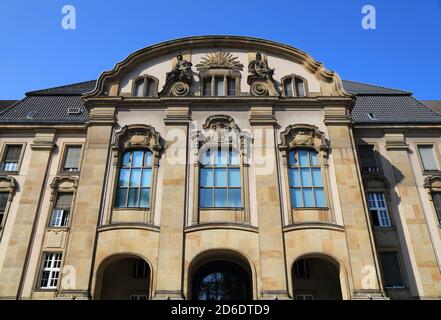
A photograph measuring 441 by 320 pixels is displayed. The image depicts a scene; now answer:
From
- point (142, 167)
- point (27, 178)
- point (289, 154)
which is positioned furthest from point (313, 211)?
point (27, 178)

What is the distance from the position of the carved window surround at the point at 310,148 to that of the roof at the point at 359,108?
16.9 feet

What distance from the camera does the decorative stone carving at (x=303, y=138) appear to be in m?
20.2

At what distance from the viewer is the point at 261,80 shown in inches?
880

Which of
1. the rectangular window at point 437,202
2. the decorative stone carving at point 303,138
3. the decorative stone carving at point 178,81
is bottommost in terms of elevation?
the rectangular window at point 437,202

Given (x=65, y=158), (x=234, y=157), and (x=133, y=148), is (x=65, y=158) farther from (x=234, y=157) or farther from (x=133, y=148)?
(x=234, y=157)

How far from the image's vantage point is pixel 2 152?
23.0 m

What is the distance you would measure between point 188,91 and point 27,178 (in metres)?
10.5

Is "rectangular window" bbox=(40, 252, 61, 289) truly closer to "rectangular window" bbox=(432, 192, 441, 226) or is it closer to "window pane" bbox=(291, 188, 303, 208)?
"window pane" bbox=(291, 188, 303, 208)

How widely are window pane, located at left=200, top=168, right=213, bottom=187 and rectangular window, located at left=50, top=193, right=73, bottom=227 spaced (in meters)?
7.81

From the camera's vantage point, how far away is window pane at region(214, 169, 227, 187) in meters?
19.2

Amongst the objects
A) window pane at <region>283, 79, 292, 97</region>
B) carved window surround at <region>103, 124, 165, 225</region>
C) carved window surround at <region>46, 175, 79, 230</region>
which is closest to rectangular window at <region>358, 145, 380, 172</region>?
window pane at <region>283, 79, 292, 97</region>

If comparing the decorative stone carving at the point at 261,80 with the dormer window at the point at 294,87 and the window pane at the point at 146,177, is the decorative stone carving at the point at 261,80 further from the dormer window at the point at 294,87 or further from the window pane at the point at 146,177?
the window pane at the point at 146,177

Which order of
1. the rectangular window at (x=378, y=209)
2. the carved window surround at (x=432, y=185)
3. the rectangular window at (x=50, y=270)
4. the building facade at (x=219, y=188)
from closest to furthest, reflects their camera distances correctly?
1. the building facade at (x=219, y=188)
2. the rectangular window at (x=50, y=270)
3. the rectangular window at (x=378, y=209)
4. the carved window surround at (x=432, y=185)

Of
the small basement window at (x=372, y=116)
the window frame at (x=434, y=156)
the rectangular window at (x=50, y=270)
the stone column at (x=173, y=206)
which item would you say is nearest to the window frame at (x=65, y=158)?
the rectangular window at (x=50, y=270)
